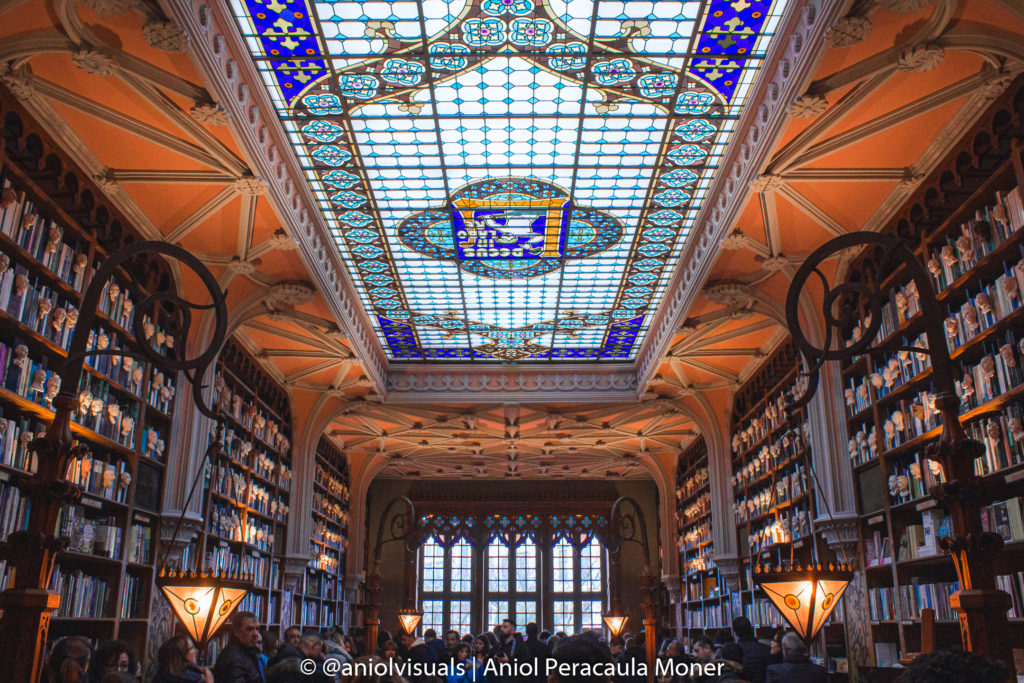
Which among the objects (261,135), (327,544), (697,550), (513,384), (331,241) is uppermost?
(331,241)

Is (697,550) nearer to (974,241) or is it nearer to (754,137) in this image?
(754,137)

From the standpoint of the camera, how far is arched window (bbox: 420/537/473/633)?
67.4ft

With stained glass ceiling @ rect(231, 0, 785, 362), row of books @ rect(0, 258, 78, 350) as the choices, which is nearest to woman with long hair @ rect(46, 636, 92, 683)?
row of books @ rect(0, 258, 78, 350)

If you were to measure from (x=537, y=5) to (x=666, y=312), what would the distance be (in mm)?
5951

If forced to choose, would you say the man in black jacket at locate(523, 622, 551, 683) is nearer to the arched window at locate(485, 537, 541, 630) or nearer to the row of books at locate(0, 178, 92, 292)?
the row of books at locate(0, 178, 92, 292)

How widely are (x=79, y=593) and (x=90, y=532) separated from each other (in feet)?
1.59

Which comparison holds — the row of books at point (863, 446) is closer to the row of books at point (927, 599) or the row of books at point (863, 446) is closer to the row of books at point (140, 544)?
the row of books at point (927, 599)

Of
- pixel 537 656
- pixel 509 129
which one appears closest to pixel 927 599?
pixel 537 656

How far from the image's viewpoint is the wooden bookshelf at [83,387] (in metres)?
5.74

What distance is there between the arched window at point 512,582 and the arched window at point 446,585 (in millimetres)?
518

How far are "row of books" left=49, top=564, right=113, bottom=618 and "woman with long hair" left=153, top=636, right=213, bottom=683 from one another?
235 centimetres

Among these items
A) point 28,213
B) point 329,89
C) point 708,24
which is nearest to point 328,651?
point 28,213

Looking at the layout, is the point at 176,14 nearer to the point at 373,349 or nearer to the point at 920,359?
the point at 920,359

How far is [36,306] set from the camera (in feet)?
19.8
